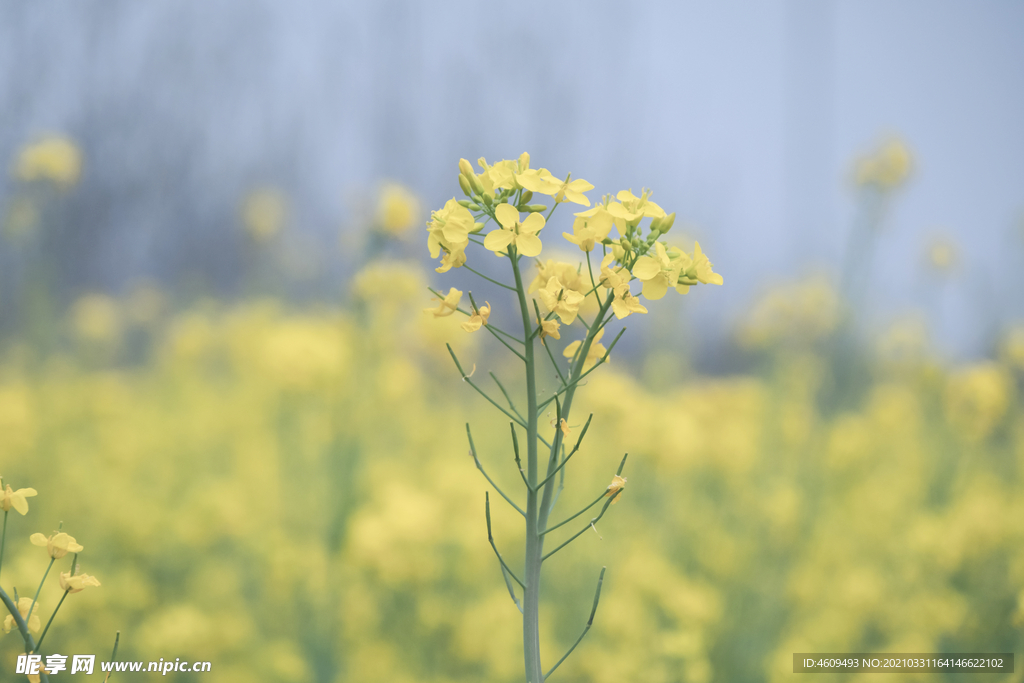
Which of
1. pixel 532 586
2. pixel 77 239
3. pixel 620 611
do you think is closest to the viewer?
pixel 532 586

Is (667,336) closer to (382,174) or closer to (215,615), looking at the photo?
(382,174)

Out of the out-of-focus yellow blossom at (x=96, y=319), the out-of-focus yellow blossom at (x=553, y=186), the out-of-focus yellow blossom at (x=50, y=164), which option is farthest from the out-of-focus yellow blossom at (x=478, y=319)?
the out-of-focus yellow blossom at (x=96, y=319)

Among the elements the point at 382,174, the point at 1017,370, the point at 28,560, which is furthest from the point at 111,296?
the point at 1017,370

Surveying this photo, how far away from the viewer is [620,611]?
4.81 ft

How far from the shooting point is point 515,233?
0.51 m

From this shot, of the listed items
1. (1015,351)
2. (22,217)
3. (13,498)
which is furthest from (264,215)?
(1015,351)

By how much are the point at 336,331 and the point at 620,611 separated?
3.73 feet

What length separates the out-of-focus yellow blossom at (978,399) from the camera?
78.9 inches

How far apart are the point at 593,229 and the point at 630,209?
0.14 feet

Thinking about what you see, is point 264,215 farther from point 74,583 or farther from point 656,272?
point 656,272

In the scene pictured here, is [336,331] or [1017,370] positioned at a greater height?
[1017,370]

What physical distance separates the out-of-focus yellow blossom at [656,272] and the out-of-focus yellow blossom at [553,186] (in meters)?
0.08

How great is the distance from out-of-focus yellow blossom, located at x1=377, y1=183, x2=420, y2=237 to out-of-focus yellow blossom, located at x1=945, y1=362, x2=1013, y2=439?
6.34ft

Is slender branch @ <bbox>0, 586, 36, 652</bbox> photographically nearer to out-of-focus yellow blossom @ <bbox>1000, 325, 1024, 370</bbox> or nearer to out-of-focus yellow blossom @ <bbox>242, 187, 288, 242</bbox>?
out-of-focus yellow blossom @ <bbox>242, 187, 288, 242</bbox>
